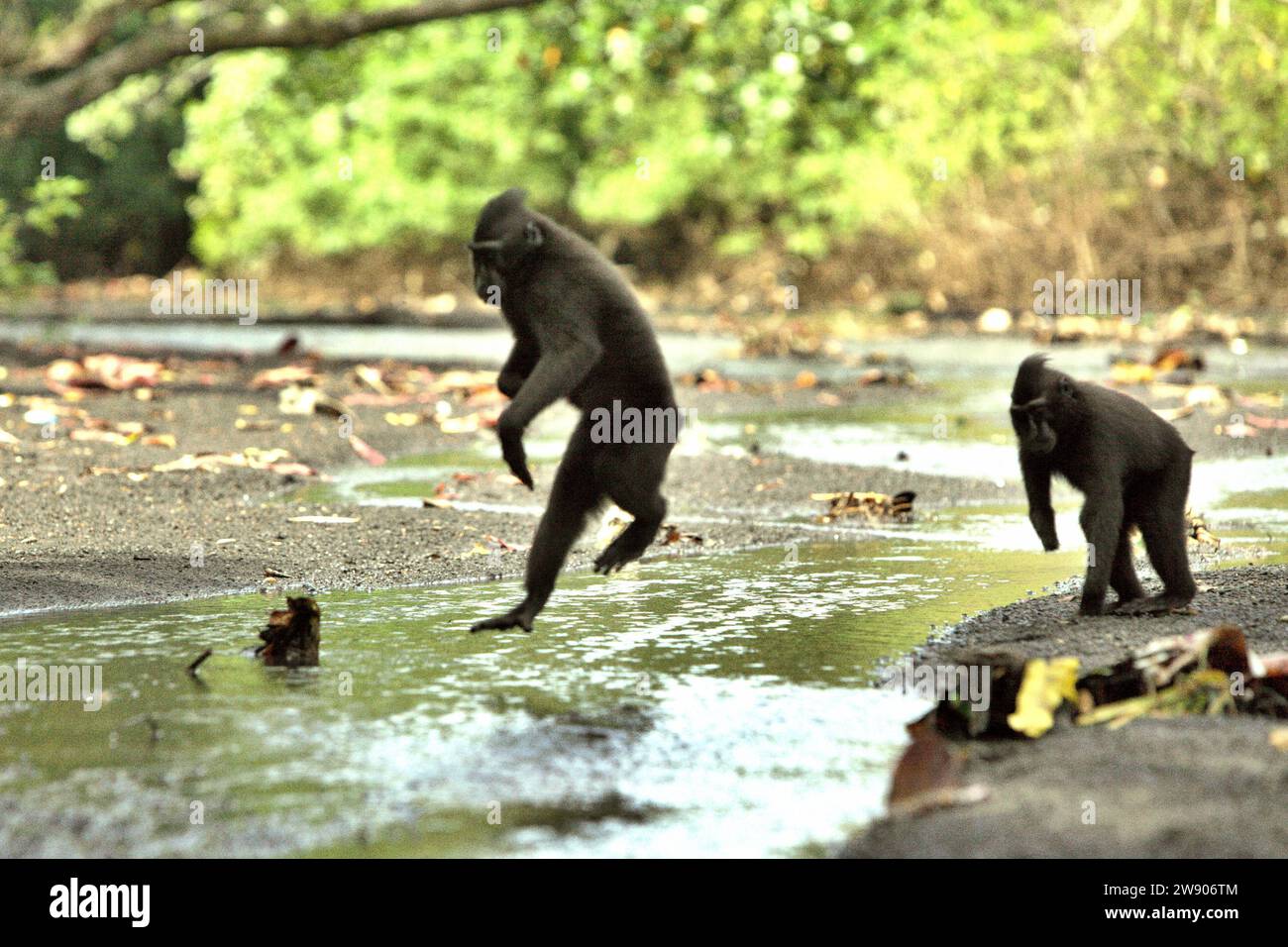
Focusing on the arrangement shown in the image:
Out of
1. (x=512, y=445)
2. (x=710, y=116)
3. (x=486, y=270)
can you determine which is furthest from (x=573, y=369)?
(x=710, y=116)

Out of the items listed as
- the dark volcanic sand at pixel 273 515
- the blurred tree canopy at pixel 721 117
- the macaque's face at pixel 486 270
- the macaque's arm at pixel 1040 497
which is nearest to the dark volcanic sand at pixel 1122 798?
the macaque's arm at pixel 1040 497

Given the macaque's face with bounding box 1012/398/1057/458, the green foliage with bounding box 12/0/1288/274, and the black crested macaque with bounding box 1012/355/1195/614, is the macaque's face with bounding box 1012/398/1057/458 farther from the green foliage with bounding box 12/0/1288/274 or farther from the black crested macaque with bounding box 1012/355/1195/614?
the green foliage with bounding box 12/0/1288/274

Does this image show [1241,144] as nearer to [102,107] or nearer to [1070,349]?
[1070,349]

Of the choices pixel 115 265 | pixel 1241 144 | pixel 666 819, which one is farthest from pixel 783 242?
pixel 666 819

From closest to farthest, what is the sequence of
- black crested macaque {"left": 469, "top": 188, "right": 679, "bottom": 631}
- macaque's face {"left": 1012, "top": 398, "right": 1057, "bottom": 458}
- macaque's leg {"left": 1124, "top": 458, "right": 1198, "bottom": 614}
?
black crested macaque {"left": 469, "top": 188, "right": 679, "bottom": 631}
macaque's leg {"left": 1124, "top": 458, "right": 1198, "bottom": 614}
macaque's face {"left": 1012, "top": 398, "right": 1057, "bottom": 458}

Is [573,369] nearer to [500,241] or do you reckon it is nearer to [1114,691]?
[500,241]

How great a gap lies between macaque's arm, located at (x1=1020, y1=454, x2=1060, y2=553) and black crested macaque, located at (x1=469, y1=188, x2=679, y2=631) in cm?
129

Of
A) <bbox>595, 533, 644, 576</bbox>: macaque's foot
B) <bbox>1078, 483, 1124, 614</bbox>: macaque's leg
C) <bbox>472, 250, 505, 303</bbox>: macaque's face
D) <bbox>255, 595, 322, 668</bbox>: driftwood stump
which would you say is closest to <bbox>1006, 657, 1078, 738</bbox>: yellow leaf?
<bbox>1078, 483, 1124, 614</bbox>: macaque's leg

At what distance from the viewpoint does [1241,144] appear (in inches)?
776

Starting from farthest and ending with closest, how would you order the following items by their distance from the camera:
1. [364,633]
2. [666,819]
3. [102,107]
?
[102,107] → [364,633] → [666,819]

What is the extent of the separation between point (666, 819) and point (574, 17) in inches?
520

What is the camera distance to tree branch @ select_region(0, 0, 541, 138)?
14.8m

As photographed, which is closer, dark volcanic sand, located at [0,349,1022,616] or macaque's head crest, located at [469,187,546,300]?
macaque's head crest, located at [469,187,546,300]

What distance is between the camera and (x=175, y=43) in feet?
48.3
